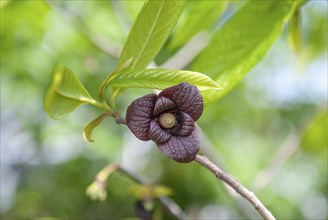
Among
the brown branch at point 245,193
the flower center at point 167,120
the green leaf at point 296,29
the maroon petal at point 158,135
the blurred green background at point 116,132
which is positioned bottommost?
the blurred green background at point 116,132

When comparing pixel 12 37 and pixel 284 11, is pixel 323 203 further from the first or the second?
pixel 284 11

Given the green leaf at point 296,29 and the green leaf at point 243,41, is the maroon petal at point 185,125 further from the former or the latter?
the green leaf at point 296,29

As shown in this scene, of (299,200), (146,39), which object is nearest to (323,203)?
(299,200)

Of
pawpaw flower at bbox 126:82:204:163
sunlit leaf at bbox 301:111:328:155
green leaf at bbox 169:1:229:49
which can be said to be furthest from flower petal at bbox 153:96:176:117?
sunlit leaf at bbox 301:111:328:155

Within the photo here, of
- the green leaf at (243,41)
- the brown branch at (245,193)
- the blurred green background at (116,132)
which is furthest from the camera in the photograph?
the blurred green background at (116,132)

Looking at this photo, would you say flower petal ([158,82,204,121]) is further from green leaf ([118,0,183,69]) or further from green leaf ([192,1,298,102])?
green leaf ([192,1,298,102])

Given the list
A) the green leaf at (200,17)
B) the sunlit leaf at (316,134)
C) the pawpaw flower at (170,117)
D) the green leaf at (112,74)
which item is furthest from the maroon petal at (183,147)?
the sunlit leaf at (316,134)

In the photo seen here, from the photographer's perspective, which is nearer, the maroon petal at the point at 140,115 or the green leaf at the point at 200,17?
the maroon petal at the point at 140,115
